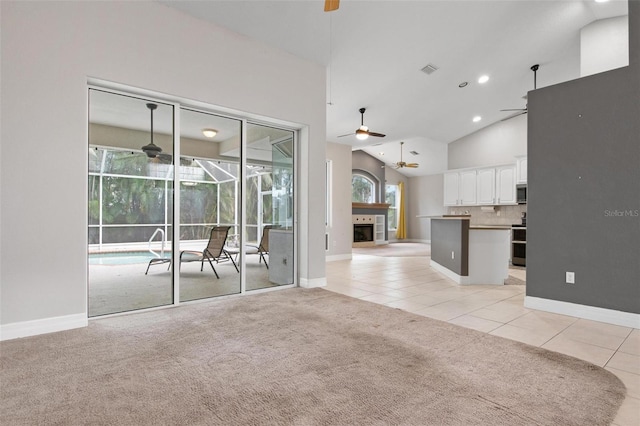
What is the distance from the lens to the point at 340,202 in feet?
27.6

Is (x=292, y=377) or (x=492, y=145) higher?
(x=492, y=145)

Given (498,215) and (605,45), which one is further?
(498,215)

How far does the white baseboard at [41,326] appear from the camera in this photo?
8.95 ft

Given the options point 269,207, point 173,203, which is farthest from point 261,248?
point 173,203

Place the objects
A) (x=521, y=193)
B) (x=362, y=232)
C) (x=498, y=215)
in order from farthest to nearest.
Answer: (x=362, y=232), (x=498, y=215), (x=521, y=193)

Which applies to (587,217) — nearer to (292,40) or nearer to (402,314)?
(402,314)

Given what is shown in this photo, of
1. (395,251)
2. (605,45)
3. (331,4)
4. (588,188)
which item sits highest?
(605,45)

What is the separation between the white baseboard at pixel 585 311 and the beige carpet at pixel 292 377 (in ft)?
4.48

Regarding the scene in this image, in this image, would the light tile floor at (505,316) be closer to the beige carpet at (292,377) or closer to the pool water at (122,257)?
the beige carpet at (292,377)

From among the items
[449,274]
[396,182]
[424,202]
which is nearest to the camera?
[449,274]

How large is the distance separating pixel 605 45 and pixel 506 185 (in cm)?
495

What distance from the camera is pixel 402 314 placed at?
3.50 m

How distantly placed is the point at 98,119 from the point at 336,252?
5963mm

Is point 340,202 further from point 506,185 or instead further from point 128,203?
point 128,203
